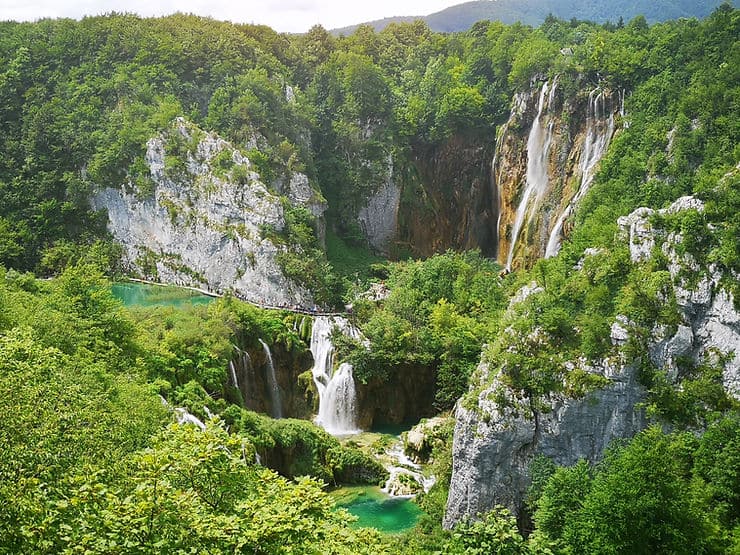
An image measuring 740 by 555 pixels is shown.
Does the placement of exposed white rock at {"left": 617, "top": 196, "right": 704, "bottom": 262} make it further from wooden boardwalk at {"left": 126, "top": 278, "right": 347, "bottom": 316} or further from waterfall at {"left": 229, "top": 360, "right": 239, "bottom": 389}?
wooden boardwalk at {"left": 126, "top": 278, "right": 347, "bottom": 316}

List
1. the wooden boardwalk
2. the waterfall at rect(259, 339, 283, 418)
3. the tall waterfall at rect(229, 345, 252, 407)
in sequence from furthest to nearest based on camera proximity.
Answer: the wooden boardwalk
the waterfall at rect(259, 339, 283, 418)
the tall waterfall at rect(229, 345, 252, 407)

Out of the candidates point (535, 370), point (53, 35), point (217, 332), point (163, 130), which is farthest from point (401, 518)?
point (53, 35)

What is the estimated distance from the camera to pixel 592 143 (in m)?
36.0

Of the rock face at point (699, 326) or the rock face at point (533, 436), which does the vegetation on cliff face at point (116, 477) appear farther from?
the rock face at point (699, 326)

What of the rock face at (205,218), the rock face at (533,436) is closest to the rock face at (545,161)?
the rock face at (205,218)

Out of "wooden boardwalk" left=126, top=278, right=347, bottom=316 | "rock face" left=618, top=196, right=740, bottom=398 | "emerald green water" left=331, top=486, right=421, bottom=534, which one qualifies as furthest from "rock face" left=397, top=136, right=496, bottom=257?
"rock face" left=618, top=196, right=740, bottom=398

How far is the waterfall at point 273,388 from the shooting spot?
29.0 metres

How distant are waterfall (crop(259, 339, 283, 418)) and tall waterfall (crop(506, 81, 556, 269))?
17.0 metres

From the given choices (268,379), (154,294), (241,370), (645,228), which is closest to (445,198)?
(154,294)

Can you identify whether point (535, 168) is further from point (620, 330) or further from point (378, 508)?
point (378, 508)

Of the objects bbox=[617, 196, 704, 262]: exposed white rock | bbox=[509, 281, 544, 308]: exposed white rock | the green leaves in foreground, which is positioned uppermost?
bbox=[617, 196, 704, 262]: exposed white rock

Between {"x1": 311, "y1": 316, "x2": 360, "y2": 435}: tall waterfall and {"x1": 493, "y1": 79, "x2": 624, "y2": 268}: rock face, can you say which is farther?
{"x1": 493, "y1": 79, "x2": 624, "y2": 268}: rock face

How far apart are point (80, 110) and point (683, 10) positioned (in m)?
51.9

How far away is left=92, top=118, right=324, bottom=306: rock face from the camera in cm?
3975
